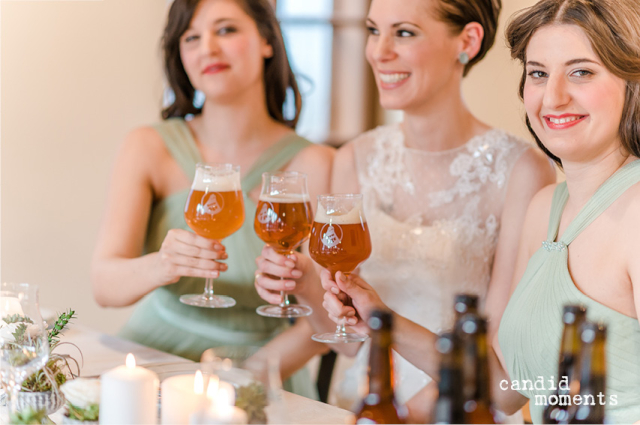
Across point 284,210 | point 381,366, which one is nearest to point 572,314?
point 381,366

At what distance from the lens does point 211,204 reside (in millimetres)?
1889

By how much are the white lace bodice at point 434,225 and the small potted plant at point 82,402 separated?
130 centimetres

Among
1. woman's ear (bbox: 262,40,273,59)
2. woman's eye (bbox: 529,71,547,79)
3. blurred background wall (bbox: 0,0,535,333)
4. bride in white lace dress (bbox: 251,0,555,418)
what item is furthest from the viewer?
blurred background wall (bbox: 0,0,535,333)

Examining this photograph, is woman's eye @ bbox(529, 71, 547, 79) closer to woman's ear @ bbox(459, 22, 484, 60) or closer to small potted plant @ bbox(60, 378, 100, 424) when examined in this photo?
woman's ear @ bbox(459, 22, 484, 60)

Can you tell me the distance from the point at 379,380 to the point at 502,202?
149 centimetres

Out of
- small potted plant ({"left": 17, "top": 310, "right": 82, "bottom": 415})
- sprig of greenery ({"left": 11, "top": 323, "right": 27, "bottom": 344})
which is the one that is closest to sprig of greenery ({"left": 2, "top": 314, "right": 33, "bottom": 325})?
sprig of greenery ({"left": 11, "top": 323, "right": 27, "bottom": 344})

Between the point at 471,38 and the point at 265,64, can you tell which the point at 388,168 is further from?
the point at 265,64

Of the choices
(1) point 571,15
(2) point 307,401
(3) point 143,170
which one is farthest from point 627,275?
(3) point 143,170

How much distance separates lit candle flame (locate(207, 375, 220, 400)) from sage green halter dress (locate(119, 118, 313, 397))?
1.46 m

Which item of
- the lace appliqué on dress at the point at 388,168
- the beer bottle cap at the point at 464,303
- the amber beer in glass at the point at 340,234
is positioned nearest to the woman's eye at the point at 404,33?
the lace appliqué on dress at the point at 388,168

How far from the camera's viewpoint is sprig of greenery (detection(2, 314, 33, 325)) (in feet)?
4.08

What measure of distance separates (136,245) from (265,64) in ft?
2.89

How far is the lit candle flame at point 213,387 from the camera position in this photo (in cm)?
96

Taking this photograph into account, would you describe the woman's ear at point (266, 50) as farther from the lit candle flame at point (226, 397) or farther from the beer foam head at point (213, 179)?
the lit candle flame at point (226, 397)
